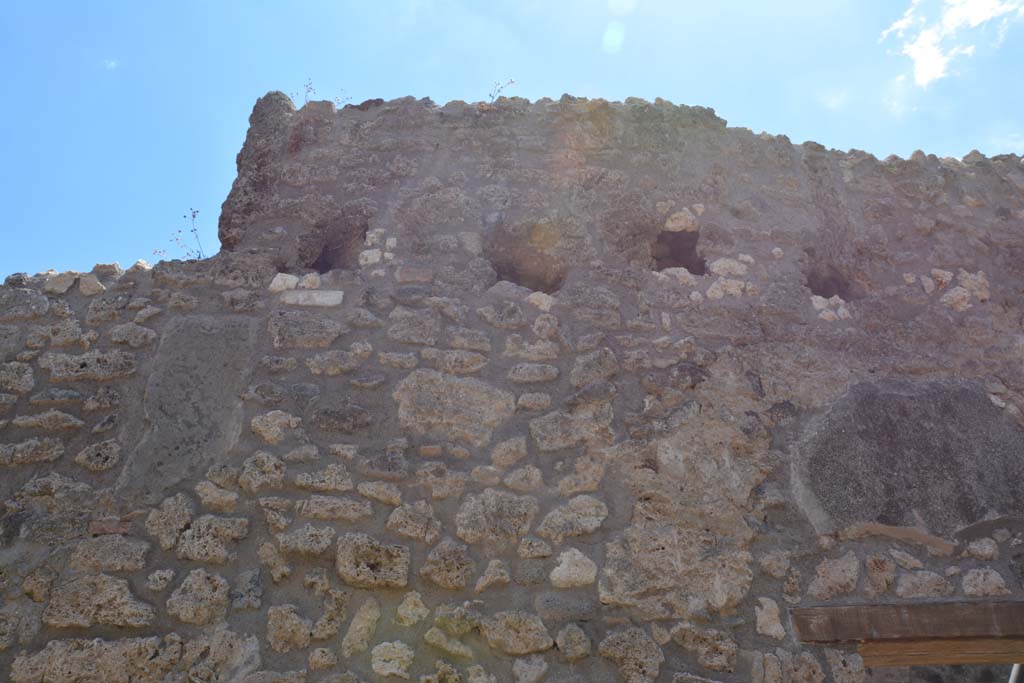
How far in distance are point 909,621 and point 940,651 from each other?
0.87ft

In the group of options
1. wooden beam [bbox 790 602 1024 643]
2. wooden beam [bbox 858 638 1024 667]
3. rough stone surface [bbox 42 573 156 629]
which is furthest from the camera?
wooden beam [bbox 858 638 1024 667]

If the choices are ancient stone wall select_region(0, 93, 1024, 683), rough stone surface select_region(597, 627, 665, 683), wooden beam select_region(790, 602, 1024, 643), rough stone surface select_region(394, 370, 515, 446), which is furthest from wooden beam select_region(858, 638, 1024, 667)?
rough stone surface select_region(394, 370, 515, 446)

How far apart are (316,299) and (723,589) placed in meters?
1.80

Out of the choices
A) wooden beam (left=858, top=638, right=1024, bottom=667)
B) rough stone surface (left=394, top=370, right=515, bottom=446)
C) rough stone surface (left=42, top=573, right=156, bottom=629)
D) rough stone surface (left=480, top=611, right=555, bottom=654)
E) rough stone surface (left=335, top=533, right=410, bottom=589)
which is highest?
rough stone surface (left=394, top=370, right=515, bottom=446)

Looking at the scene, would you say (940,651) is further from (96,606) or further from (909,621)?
(96,606)

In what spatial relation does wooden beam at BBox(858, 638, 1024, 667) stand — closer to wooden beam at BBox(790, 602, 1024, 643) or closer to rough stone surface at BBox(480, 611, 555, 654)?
wooden beam at BBox(790, 602, 1024, 643)

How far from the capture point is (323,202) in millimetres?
3559

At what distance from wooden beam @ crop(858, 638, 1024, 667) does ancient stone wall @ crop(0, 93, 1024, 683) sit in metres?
0.15


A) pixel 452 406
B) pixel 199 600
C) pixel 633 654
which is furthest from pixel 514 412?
pixel 199 600

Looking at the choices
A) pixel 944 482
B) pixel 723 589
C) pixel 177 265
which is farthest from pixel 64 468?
pixel 944 482

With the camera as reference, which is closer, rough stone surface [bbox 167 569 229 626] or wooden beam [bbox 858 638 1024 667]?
rough stone surface [bbox 167 569 229 626]

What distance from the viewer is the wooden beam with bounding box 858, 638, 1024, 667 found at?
9.25ft

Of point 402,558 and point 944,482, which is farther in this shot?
point 944,482

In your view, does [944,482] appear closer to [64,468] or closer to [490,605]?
[490,605]
